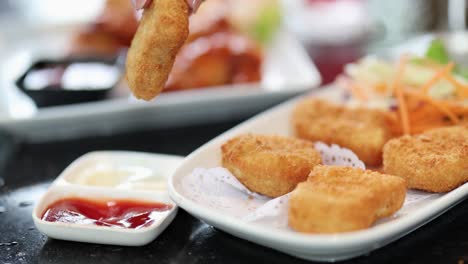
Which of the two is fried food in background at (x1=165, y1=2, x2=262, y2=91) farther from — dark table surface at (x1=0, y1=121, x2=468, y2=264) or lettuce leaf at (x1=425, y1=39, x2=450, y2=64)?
dark table surface at (x1=0, y1=121, x2=468, y2=264)

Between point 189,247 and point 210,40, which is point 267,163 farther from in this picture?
point 210,40

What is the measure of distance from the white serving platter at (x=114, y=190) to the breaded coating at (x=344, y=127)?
64 cm

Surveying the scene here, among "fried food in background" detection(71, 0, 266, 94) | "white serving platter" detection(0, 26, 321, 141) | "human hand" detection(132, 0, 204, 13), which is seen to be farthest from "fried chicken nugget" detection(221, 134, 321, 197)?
"fried food in background" detection(71, 0, 266, 94)

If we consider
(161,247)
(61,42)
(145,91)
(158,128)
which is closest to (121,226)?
(161,247)

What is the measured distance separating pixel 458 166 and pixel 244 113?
5.66 feet

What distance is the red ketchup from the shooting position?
2.55m

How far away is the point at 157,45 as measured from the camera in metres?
2.60

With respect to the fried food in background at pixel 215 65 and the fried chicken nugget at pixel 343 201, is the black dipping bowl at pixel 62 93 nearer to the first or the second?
the fried food in background at pixel 215 65

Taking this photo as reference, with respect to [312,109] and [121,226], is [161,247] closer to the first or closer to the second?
[121,226]

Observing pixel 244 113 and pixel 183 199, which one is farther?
pixel 244 113

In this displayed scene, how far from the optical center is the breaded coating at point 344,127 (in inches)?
117

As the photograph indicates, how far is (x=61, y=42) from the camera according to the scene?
214 inches

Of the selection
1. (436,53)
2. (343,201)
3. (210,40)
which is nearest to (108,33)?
(210,40)

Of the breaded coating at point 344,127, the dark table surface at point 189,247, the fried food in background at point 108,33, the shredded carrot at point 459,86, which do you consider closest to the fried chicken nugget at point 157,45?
the dark table surface at point 189,247
